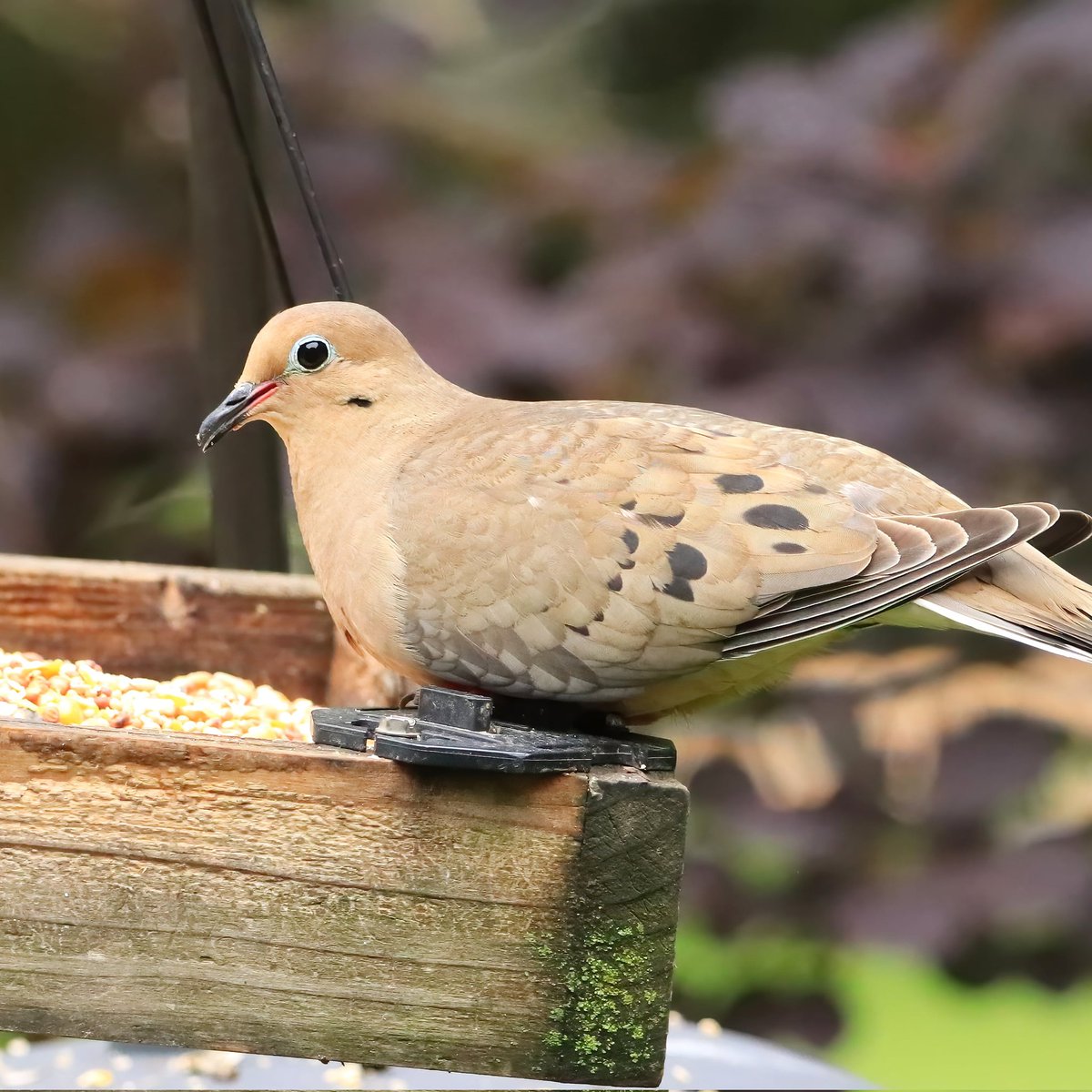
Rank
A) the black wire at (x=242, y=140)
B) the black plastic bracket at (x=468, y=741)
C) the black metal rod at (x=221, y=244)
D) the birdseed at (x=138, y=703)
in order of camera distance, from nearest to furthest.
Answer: the black plastic bracket at (x=468, y=741), the birdseed at (x=138, y=703), the black wire at (x=242, y=140), the black metal rod at (x=221, y=244)

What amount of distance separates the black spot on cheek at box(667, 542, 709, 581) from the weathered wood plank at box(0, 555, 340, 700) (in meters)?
0.90

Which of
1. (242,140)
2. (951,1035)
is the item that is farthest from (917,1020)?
(242,140)

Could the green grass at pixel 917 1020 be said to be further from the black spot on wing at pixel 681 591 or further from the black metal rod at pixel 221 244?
the black spot on wing at pixel 681 591

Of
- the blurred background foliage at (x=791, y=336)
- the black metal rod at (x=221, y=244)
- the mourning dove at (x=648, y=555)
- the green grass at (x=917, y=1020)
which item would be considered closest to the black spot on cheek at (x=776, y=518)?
the mourning dove at (x=648, y=555)

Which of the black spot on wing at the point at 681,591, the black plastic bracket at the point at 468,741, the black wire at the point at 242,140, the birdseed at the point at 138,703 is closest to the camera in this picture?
the black plastic bracket at the point at 468,741

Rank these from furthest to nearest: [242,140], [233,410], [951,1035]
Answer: [951,1035] < [242,140] < [233,410]

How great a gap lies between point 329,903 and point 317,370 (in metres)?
0.68

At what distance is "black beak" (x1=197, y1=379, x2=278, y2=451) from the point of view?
1921mm

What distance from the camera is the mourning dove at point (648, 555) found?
5.46ft

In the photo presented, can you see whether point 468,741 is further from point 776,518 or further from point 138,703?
point 138,703

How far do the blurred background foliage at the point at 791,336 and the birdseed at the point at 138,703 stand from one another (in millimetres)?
1035

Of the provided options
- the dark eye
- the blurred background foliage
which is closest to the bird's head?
the dark eye

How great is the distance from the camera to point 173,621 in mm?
2445

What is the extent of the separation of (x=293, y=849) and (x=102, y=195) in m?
2.17
